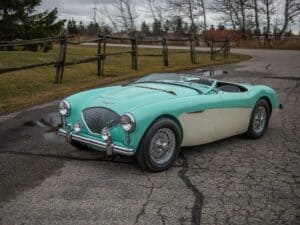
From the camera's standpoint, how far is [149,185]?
16.0 feet

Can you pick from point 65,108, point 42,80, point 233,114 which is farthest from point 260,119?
point 42,80

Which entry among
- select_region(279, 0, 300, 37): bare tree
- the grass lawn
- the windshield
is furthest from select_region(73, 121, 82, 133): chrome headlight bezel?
select_region(279, 0, 300, 37): bare tree

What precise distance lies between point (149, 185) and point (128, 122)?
2.34 ft

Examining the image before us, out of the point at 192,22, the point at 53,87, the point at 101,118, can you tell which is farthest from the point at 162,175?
the point at 192,22

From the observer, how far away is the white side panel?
562 cm

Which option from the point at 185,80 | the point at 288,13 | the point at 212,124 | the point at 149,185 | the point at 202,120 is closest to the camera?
the point at 149,185

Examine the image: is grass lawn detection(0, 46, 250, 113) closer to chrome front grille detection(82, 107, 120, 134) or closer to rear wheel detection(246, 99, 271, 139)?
chrome front grille detection(82, 107, 120, 134)

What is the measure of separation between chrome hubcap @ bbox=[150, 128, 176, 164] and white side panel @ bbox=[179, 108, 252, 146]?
240mm

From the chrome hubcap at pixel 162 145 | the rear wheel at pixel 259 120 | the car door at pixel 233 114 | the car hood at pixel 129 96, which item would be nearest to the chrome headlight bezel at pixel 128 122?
the car hood at pixel 129 96

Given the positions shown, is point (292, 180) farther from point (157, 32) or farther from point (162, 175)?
point (157, 32)

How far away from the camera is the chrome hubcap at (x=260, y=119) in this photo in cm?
687

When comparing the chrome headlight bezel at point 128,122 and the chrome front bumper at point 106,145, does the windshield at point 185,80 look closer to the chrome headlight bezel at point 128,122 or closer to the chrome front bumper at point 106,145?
the chrome headlight bezel at point 128,122

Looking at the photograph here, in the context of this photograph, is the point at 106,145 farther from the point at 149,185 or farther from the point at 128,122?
the point at 149,185

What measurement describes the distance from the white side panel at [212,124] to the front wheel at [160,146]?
0.21 m
